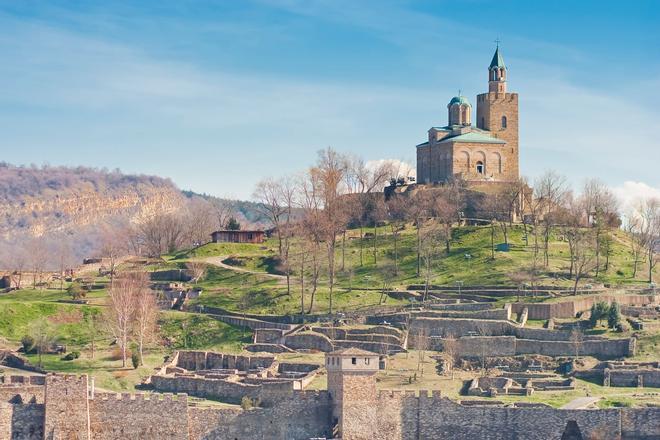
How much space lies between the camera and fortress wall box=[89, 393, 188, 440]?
73938 mm

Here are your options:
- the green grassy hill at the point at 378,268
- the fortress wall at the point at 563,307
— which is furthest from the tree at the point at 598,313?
the green grassy hill at the point at 378,268

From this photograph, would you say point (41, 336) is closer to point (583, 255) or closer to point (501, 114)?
point (583, 255)

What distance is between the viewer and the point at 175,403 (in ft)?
245

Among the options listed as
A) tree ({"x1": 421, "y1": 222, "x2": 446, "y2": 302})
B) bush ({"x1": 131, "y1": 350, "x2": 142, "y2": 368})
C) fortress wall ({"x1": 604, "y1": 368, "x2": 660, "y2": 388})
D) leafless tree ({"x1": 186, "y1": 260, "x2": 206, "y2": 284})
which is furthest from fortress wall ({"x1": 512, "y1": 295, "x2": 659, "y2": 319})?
leafless tree ({"x1": 186, "y1": 260, "x2": 206, "y2": 284})

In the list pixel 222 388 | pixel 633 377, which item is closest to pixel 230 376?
pixel 222 388

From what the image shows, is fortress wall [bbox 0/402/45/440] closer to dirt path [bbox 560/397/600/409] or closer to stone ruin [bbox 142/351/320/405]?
stone ruin [bbox 142/351/320/405]

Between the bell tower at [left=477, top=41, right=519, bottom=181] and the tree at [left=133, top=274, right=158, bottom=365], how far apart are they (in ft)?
161

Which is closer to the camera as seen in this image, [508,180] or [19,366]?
[19,366]

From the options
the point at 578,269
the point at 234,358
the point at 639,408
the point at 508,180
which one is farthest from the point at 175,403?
the point at 508,180

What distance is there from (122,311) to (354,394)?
88.3ft

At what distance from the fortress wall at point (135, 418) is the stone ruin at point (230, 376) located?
219 inches

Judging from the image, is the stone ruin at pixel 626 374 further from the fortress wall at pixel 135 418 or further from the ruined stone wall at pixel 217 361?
the fortress wall at pixel 135 418

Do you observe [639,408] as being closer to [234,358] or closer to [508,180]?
[234,358]

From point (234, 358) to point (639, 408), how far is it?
87.8 feet
